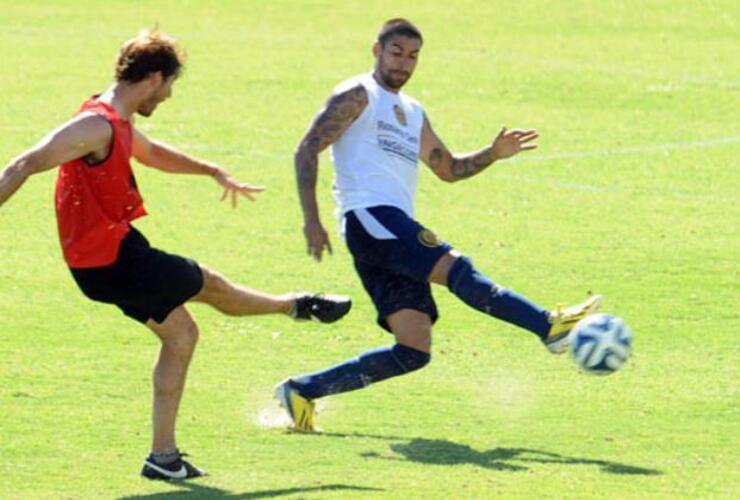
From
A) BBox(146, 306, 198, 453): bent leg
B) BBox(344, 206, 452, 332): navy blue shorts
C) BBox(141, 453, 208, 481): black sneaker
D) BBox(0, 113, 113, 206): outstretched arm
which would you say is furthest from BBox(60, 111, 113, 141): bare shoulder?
BBox(344, 206, 452, 332): navy blue shorts

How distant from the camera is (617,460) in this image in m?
10.5

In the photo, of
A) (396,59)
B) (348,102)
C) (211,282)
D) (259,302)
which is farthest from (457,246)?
(211,282)

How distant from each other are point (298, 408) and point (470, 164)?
1887 millimetres

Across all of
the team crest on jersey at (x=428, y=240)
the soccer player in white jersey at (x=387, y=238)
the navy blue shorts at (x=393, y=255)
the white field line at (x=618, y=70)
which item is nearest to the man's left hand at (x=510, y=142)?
the soccer player in white jersey at (x=387, y=238)

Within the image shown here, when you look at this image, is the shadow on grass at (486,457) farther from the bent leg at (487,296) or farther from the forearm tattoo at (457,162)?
the forearm tattoo at (457,162)

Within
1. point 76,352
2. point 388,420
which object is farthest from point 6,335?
point 388,420

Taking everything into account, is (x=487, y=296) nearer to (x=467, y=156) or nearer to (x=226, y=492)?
(x=467, y=156)

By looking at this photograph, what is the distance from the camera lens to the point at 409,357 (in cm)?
1097

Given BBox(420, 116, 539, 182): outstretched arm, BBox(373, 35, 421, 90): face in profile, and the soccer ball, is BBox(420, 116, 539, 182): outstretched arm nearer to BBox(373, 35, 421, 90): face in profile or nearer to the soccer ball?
BBox(373, 35, 421, 90): face in profile

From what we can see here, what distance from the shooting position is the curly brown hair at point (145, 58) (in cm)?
980

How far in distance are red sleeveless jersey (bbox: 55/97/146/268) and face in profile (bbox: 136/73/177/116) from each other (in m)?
0.16

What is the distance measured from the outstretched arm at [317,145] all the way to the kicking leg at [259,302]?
32 cm

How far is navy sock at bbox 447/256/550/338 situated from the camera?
1060 centimetres

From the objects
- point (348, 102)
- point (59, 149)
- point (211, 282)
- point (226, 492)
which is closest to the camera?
point (59, 149)
